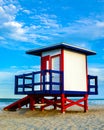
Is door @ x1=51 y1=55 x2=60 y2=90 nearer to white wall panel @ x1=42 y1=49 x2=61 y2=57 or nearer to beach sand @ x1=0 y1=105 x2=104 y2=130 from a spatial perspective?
white wall panel @ x1=42 y1=49 x2=61 y2=57

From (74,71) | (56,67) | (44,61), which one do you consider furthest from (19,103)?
(74,71)

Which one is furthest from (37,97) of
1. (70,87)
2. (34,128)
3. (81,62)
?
(34,128)

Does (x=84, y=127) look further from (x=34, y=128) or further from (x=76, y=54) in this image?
(x=76, y=54)

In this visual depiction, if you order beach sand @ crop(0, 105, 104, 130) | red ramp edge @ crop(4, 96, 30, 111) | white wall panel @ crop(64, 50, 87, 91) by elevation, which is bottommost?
beach sand @ crop(0, 105, 104, 130)

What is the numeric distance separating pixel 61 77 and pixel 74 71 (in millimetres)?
1303

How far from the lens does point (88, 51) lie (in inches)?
690

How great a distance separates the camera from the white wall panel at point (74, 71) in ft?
53.2

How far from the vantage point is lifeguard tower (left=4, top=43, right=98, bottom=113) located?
15.9 meters

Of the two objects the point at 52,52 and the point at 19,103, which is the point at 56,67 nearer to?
the point at 52,52

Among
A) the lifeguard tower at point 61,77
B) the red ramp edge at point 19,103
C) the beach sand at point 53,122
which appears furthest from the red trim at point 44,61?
the beach sand at point 53,122

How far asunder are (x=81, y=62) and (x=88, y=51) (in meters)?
0.85

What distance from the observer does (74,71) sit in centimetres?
1677

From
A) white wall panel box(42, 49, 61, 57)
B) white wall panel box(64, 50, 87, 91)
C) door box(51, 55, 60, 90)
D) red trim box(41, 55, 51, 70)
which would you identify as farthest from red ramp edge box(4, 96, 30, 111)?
white wall panel box(64, 50, 87, 91)

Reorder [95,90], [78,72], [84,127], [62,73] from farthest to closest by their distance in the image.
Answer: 1. [95,90]
2. [78,72]
3. [62,73]
4. [84,127]
